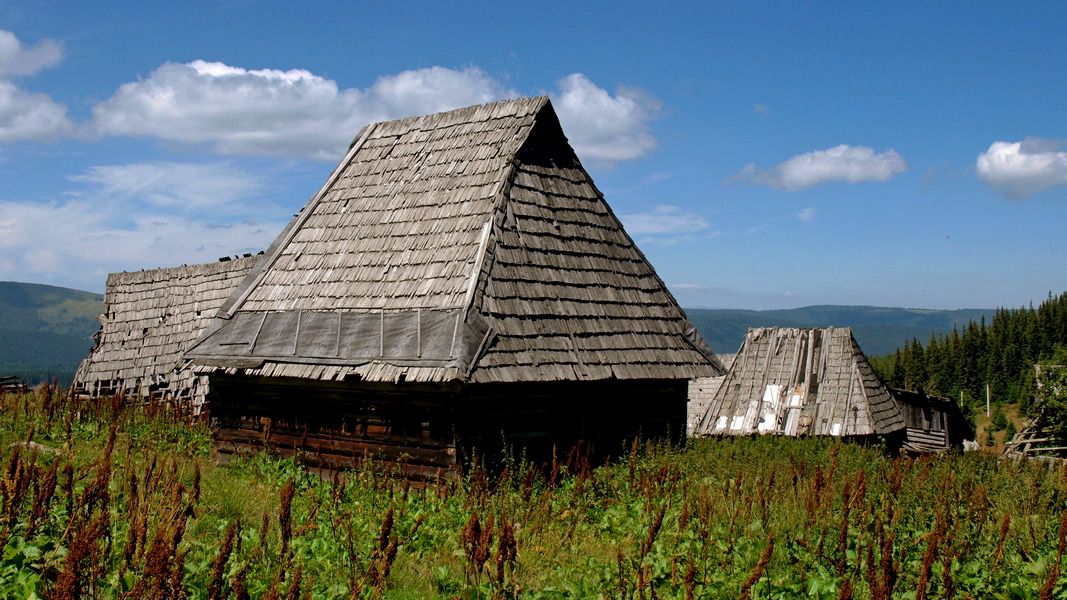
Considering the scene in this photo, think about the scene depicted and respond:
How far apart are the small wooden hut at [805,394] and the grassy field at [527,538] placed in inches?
504

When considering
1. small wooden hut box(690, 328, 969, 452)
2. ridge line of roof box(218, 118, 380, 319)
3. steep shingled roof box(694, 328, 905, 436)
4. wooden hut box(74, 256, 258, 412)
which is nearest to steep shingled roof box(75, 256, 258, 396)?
wooden hut box(74, 256, 258, 412)

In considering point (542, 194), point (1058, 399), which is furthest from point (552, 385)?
point (1058, 399)

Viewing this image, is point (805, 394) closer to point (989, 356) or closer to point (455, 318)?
point (455, 318)

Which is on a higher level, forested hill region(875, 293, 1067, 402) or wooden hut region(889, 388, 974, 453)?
forested hill region(875, 293, 1067, 402)

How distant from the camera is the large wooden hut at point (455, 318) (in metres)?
9.46

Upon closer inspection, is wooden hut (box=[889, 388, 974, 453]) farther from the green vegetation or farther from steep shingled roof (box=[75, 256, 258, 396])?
the green vegetation

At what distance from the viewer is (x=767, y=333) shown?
26062 mm

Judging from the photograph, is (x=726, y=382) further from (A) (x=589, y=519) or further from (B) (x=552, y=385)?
(A) (x=589, y=519)

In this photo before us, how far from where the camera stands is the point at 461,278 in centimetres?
991

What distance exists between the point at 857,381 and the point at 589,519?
16855 mm

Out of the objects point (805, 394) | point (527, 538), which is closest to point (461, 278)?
point (527, 538)

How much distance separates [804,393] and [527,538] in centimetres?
1825

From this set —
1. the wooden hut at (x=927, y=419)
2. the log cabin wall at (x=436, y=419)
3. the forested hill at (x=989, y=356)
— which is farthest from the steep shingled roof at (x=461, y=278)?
the forested hill at (x=989, y=356)

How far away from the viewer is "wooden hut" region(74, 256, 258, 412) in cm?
1756
